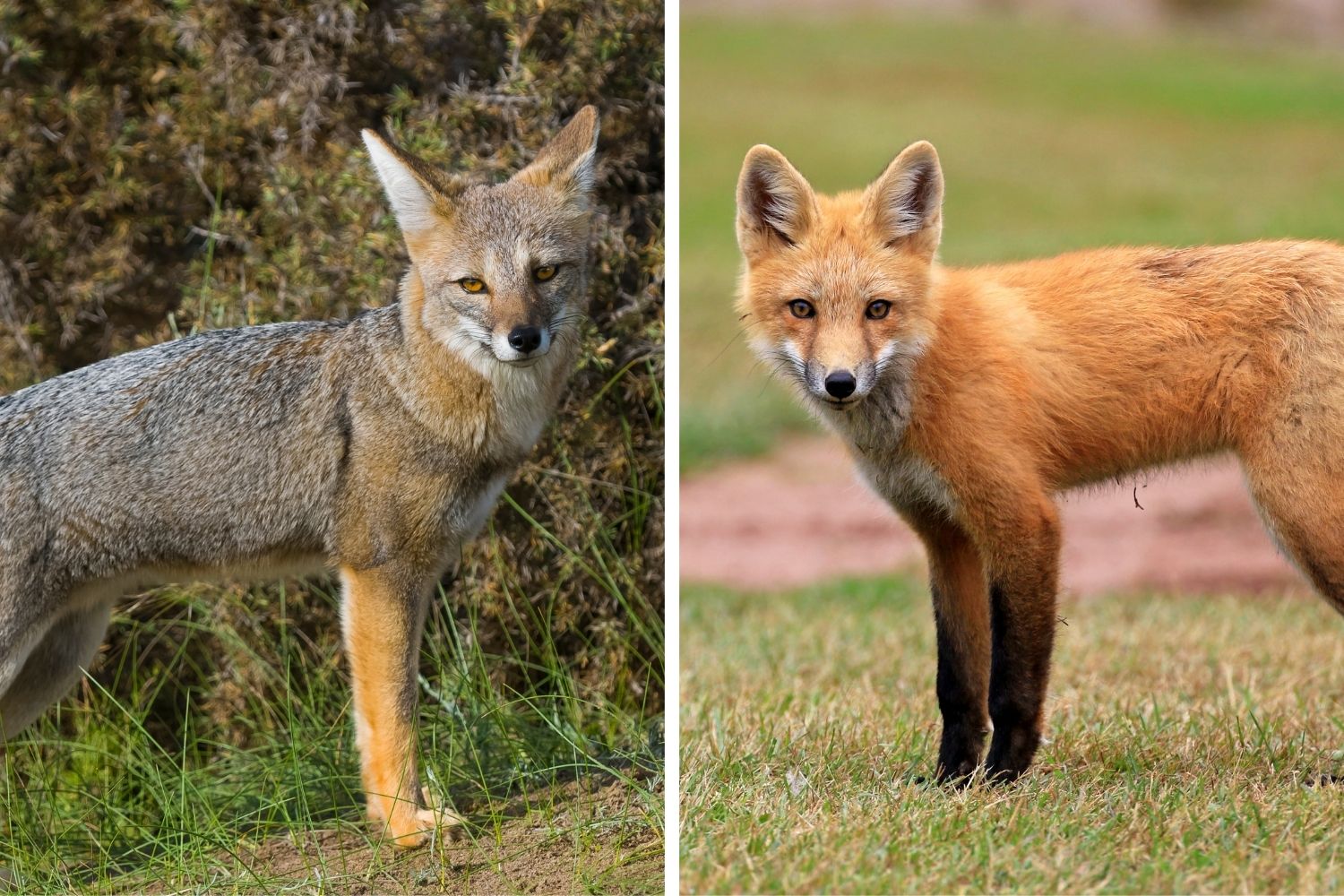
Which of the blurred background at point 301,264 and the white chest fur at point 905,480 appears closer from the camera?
the white chest fur at point 905,480

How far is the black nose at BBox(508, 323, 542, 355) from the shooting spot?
4.04 meters

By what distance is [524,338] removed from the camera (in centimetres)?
404

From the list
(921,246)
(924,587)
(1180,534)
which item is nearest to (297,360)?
(921,246)

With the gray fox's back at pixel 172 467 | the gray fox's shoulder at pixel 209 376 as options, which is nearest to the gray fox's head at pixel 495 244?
the gray fox's shoulder at pixel 209 376

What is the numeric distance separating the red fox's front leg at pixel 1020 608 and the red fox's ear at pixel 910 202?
768mm

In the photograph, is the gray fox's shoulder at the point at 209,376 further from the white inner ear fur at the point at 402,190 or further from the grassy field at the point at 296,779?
the grassy field at the point at 296,779

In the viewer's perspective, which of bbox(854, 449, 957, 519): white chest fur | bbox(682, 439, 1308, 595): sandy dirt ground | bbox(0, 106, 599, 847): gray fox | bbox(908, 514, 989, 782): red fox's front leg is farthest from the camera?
bbox(682, 439, 1308, 595): sandy dirt ground

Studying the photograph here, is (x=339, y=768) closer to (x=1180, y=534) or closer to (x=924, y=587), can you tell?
(x=924, y=587)

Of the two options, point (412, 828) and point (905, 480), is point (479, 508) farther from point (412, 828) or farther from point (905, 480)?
point (905, 480)

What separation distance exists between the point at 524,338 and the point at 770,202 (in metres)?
0.81

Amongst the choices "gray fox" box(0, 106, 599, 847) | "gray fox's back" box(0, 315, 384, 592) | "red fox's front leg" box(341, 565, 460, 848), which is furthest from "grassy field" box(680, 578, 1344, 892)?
"gray fox's back" box(0, 315, 384, 592)

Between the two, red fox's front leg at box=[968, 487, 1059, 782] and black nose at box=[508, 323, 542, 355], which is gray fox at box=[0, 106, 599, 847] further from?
red fox's front leg at box=[968, 487, 1059, 782]

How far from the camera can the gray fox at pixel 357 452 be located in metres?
4.30

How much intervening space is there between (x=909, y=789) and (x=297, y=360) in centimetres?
243
